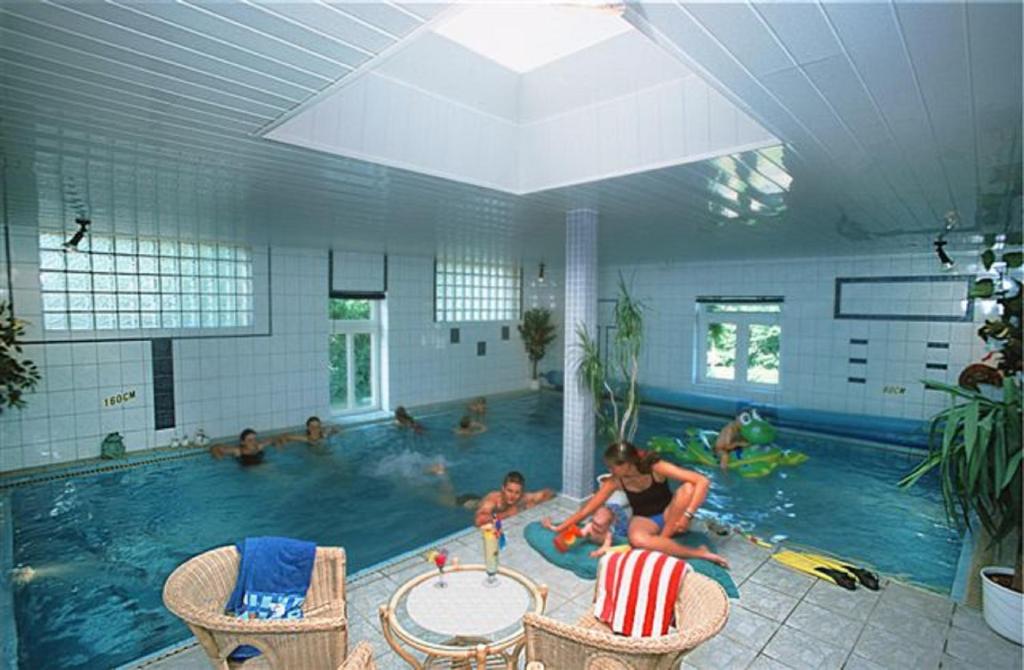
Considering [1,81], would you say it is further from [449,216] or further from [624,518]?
[624,518]

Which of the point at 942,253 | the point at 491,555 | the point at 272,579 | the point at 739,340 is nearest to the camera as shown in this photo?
the point at 272,579

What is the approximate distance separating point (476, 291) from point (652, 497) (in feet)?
21.2

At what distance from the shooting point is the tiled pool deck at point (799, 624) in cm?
242

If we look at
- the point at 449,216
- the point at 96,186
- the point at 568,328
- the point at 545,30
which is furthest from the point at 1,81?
the point at 568,328

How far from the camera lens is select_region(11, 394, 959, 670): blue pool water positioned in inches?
124

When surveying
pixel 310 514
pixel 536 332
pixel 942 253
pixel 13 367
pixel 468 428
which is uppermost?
pixel 942 253

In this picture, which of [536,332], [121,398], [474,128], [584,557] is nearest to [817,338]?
[536,332]

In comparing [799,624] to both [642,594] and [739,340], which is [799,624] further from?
[739,340]

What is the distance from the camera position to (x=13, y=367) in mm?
4812

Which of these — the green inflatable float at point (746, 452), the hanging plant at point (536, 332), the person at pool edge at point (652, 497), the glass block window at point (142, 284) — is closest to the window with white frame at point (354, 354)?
the glass block window at point (142, 284)

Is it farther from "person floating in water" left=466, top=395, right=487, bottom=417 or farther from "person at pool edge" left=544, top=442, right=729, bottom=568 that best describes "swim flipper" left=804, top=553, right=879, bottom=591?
"person floating in water" left=466, top=395, right=487, bottom=417

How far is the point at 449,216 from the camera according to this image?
16.1ft

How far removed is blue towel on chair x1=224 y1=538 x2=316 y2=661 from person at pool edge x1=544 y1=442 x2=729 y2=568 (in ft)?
6.22

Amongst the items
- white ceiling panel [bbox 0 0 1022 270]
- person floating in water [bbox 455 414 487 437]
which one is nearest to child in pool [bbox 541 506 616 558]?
white ceiling panel [bbox 0 0 1022 270]
